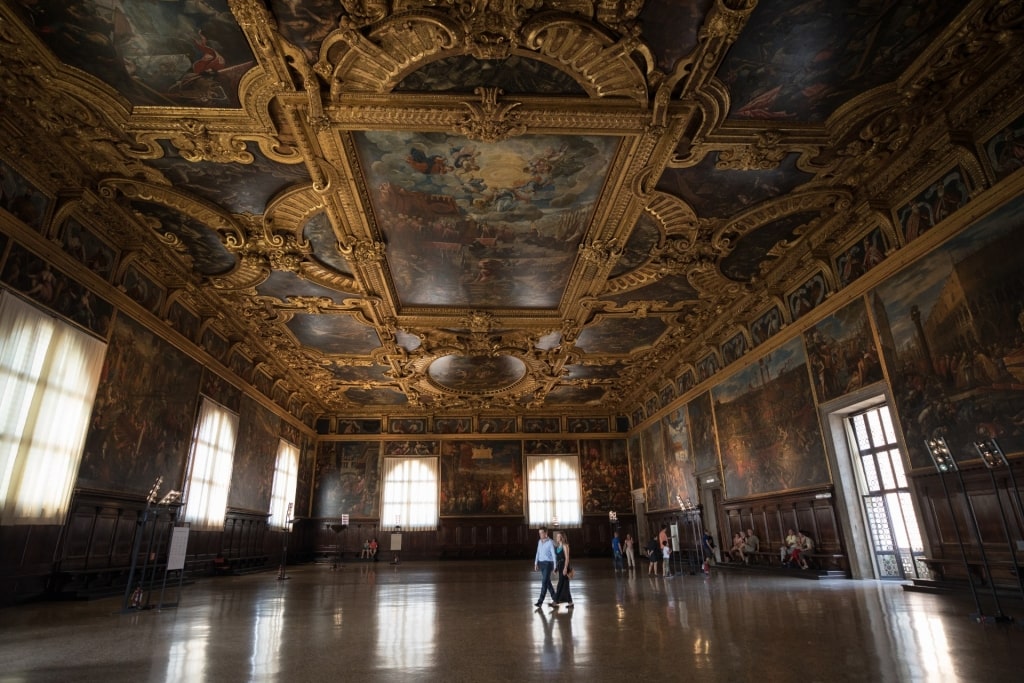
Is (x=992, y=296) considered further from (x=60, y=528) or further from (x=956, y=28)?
(x=60, y=528)

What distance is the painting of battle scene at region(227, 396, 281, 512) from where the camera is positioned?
18.8 m

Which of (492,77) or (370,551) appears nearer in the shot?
(492,77)

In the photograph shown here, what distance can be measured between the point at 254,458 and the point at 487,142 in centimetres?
1636

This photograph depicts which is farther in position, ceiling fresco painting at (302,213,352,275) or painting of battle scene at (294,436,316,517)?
painting of battle scene at (294,436,316,517)

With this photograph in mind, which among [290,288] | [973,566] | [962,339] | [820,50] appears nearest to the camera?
[820,50]

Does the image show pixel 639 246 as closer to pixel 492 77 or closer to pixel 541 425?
pixel 492 77

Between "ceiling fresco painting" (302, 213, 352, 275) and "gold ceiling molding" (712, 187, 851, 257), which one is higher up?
"ceiling fresco painting" (302, 213, 352, 275)

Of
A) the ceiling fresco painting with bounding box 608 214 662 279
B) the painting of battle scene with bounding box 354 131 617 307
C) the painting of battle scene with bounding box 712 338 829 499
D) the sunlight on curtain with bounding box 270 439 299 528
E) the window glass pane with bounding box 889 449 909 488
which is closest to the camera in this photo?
the painting of battle scene with bounding box 354 131 617 307

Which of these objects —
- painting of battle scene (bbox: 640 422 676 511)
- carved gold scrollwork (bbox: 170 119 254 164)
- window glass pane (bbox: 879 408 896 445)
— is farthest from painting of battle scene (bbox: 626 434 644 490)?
carved gold scrollwork (bbox: 170 119 254 164)

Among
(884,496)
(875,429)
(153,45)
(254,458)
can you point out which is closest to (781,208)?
(875,429)

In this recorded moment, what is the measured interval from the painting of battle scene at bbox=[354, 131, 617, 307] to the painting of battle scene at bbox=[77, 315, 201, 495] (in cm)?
632

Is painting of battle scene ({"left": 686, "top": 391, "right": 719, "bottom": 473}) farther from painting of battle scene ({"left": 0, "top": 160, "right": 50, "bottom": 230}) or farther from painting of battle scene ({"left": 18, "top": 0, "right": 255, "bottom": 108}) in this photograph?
painting of battle scene ({"left": 0, "top": 160, "right": 50, "bottom": 230})

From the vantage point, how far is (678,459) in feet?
72.7

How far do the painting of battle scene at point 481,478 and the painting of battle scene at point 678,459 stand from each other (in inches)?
342
